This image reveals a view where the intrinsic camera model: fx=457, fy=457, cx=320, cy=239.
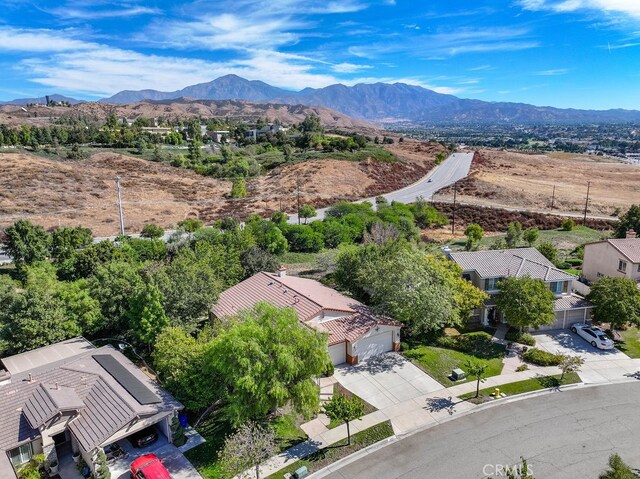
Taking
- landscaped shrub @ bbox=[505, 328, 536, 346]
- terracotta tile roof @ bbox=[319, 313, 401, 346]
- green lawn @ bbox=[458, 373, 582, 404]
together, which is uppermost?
terracotta tile roof @ bbox=[319, 313, 401, 346]

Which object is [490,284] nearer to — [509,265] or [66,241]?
[509,265]

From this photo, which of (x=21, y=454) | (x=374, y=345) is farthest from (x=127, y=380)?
(x=374, y=345)

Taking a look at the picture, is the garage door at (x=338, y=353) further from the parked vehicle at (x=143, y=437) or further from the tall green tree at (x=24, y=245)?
the tall green tree at (x=24, y=245)

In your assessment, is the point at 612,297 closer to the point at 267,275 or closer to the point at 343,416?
the point at 343,416

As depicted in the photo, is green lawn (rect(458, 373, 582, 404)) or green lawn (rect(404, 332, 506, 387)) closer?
green lawn (rect(458, 373, 582, 404))

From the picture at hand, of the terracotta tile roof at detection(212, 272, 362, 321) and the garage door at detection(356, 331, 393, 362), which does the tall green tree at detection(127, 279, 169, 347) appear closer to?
the terracotta tile roof at detection(212, 272, 362, 321)

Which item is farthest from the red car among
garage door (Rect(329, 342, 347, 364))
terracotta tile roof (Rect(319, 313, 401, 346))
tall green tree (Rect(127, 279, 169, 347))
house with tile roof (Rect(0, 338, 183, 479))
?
garage door (Rect(329, 342, 347, 364))
